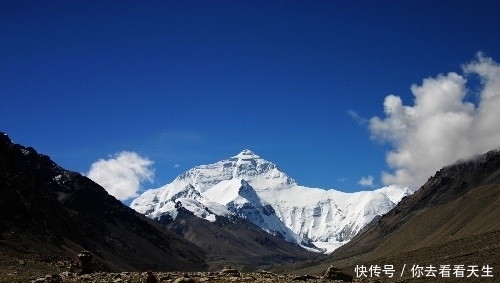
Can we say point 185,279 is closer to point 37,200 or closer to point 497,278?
point 497,278

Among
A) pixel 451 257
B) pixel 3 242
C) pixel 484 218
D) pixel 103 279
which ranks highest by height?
pixel 484 218

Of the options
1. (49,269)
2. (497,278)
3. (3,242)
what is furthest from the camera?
(497,278)

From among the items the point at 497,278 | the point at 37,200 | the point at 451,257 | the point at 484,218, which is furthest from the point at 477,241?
the point at 37,200

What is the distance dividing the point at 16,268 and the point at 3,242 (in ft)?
107

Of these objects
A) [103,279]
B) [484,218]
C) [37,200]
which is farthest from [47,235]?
[484,218]

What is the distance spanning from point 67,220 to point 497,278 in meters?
133

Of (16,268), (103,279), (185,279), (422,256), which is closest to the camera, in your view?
(185,279)

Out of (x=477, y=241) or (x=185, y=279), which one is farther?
(x=477, y=241)

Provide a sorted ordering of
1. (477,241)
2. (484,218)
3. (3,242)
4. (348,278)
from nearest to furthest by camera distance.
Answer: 1. (348,278)
2. (3,242)
3. (477,241)
4. (484,218)

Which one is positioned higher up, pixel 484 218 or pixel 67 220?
pixel 484 218

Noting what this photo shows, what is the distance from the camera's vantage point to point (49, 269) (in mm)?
67000

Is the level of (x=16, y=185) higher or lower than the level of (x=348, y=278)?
higher

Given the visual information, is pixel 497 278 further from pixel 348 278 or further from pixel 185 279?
pixel 185 279

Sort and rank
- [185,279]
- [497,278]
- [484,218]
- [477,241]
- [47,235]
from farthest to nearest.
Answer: [484,218]
[477,241]
[47,235]
[497,278]
[185,279]
